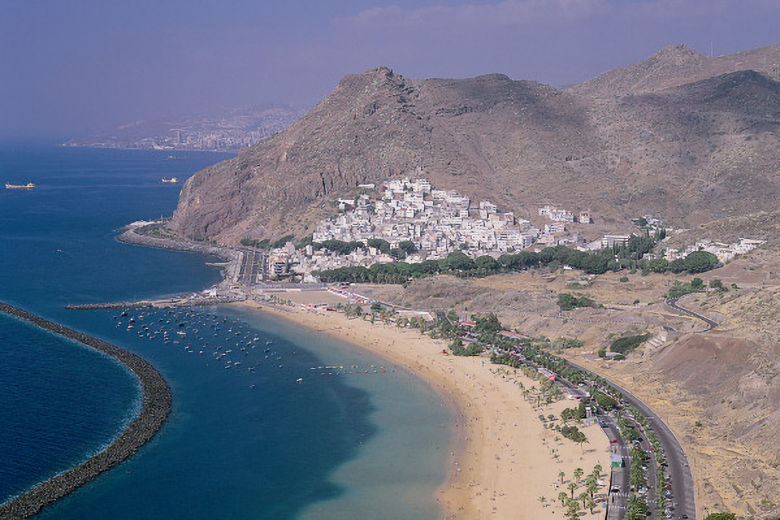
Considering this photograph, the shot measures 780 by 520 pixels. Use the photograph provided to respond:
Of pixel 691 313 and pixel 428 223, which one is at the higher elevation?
pixel 428 223

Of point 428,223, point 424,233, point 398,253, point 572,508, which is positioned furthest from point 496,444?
point 428,223

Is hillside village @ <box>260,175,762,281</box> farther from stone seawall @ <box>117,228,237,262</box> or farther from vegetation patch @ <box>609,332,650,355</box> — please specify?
vegetation patch @ <box>609,332,650,355</box>

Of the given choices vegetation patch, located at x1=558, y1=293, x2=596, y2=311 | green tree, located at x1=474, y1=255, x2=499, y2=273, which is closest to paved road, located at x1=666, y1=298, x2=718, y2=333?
vegetation patch, located at x1=558, y1=293, x2=596, y2=311

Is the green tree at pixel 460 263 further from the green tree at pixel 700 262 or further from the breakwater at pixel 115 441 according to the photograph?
the breakwater at pixel 115 441

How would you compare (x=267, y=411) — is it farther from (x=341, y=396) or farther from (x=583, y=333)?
(x=583, y=333)

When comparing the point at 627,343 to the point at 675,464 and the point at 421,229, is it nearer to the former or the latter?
the point at 675,464
